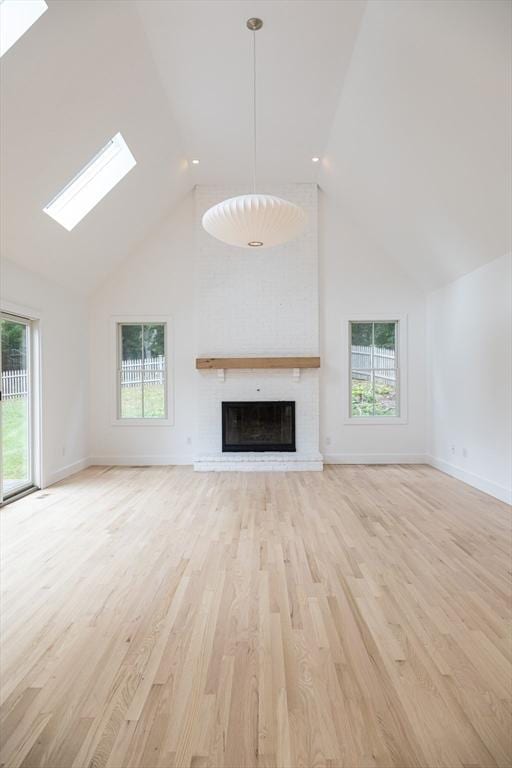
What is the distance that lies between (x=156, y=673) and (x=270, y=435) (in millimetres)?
4604

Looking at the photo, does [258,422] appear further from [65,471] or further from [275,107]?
[275,107]

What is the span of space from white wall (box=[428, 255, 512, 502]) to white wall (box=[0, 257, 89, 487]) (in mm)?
5112

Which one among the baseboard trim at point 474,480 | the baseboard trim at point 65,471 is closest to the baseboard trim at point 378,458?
the baseboard trim at point 474,480

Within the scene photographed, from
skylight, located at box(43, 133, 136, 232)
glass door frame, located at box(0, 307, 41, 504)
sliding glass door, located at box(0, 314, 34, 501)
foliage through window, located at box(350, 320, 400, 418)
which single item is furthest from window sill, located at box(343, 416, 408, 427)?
skylight, located at box(43, 133, 136, 232)

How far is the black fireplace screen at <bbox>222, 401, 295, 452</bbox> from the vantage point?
6.36m

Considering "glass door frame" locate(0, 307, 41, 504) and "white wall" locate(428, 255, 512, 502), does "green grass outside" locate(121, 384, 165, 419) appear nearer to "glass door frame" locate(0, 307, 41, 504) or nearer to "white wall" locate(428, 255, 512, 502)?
"glass door frame" locate(0, 307, 41, 504)

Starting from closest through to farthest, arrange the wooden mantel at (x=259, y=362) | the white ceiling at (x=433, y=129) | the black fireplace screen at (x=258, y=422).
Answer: the white ceiling at (x=433, y=129)
the wooden mantel at (x=259, y=362)
the black fireplace screen at (x=258, y=422)

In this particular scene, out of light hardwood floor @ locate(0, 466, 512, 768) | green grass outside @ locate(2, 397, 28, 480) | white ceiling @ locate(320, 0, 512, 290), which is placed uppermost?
white ceiling @ locate(320, 0, 512, 290)

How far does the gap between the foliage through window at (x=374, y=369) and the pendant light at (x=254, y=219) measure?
359 centimetres

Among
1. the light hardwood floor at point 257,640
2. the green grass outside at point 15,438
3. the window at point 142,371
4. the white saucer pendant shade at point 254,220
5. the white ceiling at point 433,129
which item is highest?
the white ceiling at point 433,129

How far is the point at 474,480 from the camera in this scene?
512cm

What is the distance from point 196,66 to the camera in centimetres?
384

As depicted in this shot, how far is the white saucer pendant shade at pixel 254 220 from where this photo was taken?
2.97 metres

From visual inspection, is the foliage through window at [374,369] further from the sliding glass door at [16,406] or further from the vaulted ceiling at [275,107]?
the sliding glass door at [16,406]
